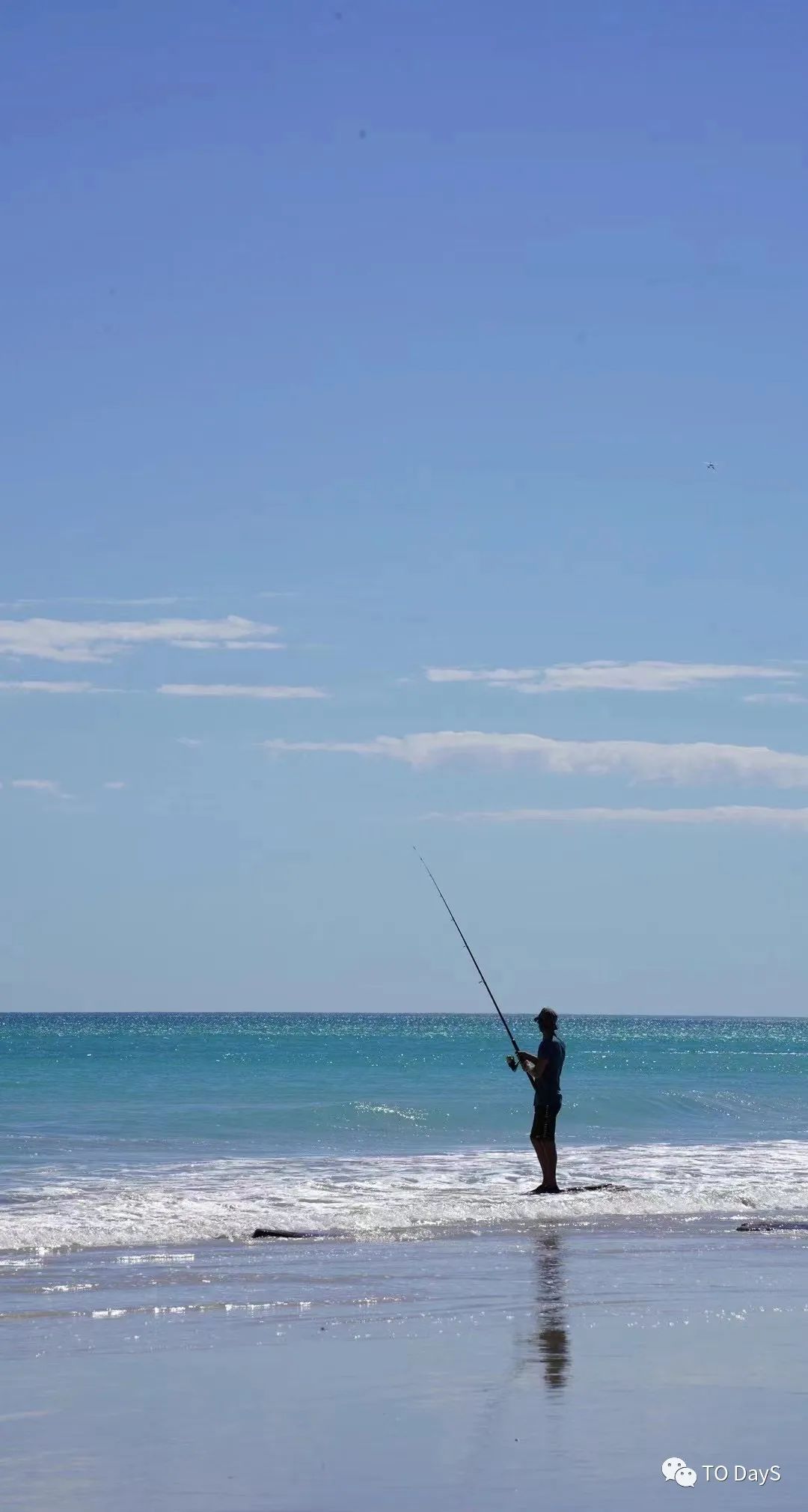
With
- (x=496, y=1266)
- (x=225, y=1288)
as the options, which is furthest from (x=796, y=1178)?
(x=225, y=1288)

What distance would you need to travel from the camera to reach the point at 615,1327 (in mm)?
7746

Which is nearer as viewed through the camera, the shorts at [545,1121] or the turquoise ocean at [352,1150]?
the turquoise ocean at [352,1150]

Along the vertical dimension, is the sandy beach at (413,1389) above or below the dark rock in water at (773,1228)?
above

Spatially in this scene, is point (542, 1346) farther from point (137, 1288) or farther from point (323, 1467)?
point (137, 1288)

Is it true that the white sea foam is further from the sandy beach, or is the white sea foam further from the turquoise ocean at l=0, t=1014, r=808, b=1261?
the sandy beach

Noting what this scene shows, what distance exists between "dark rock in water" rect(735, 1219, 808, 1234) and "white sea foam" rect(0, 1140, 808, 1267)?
2.66 ft

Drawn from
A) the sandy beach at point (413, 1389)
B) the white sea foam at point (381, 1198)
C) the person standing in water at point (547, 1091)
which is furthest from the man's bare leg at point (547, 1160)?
the sandy beach at point (413, 1389)

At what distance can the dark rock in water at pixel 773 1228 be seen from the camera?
11.8 metres

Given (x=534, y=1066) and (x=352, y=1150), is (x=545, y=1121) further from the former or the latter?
(x=352, y=1150)

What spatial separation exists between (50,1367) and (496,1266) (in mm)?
3427

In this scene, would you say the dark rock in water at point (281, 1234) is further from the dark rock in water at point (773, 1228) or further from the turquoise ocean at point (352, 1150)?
the dark rock in water at point (773, 1228)

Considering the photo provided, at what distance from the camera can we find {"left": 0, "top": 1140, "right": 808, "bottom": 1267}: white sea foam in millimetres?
12117

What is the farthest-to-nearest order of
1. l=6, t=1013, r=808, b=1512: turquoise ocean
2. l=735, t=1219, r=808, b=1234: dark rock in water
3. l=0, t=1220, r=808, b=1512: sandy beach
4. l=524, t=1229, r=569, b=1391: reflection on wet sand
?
l=735, t=1219, r=808, b=1234: dark rock in water → l=524, t=1229, r=569, b=1391: reflection on wet sand → l=6, t=1013, r=808, b=1512: turquoise ocean → l=0, t=1220, r=808, b=1512: sandy beach

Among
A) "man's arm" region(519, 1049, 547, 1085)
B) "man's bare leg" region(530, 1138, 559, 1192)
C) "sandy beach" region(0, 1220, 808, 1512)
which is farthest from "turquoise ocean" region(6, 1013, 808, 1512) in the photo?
"man's arm" region(519, 1049, 547, 1085)
